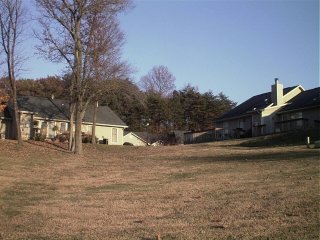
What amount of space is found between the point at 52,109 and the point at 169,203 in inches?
1597

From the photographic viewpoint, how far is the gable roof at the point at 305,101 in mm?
44938

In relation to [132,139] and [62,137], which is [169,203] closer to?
[62,137]

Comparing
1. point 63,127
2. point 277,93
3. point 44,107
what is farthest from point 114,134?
point 277,93

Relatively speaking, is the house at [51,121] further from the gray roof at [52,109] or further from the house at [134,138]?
the house at [134,138]

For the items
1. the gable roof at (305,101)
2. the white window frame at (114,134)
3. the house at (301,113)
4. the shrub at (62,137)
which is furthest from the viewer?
the white window frame at (114,134)

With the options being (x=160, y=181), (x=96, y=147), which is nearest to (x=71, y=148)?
(x=96, y=147)

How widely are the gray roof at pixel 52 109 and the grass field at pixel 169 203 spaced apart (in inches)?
1097

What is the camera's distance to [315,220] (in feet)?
25.6

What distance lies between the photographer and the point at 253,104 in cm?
5572

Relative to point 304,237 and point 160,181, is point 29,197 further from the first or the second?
point 304,237

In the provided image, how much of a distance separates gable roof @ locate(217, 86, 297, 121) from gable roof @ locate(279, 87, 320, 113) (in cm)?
230

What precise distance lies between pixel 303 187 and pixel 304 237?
14.5ft

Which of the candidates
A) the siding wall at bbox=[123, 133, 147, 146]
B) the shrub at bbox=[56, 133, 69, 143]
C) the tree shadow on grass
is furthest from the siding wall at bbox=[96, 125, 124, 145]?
the tree shadow on grass

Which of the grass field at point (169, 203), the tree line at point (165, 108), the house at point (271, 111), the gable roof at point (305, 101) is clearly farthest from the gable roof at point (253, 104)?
the grass field at point (169, 203)
